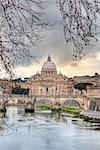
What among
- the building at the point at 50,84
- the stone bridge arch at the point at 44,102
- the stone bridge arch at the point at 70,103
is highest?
the building at the point at 50,84

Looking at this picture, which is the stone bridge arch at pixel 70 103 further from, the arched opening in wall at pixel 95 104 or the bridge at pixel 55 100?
the arched opening in wall at pixel 95 104

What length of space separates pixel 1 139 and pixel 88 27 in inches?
404

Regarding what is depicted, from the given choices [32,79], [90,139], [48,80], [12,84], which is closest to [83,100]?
[48,80]

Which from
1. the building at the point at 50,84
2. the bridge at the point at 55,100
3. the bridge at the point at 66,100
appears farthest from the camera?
the building at the point at 50,84

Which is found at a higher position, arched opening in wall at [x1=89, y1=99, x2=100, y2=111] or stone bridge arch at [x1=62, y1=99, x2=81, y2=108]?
stone bridge arch at [x1=62, y1=99, x2=81, y2=108]

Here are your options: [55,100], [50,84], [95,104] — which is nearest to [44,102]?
[55,100]

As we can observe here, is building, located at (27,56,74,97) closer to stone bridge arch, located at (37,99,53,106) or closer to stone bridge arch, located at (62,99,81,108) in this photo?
stone bridge arch, located at (37,99,53,106)

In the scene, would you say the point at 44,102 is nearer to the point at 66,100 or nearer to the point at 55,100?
the point at 55,100

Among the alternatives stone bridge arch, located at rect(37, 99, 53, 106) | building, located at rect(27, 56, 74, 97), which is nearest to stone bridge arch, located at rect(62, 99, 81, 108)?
stone bridge arch, located at rect(37, 99, 53, 106)

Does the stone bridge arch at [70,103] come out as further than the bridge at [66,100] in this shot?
Yes

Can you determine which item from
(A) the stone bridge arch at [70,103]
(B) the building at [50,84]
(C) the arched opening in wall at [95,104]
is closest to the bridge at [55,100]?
(A) the stone bridge arch at [70,103]

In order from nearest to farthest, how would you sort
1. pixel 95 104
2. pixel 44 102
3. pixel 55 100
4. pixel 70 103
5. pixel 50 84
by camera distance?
Answer: pixel 95 104 → pixel 55 100 → pixel 70 103 → pixel 44 102 → pixel 50 84

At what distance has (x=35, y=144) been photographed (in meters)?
11.0

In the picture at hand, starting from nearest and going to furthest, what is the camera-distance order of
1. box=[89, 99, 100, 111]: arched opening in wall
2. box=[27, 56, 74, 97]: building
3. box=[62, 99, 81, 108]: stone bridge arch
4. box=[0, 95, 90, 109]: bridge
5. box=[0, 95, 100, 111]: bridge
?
box=[89, 99, 100, 111]: arched opening in wall, box=[0, 95, 100, 111]: bridge, box=[0, 95, 90, 109]: bridge, box=[62, 99, 81, 108]: stone bridge arch, box=[27, 56, 74, 97]: building
